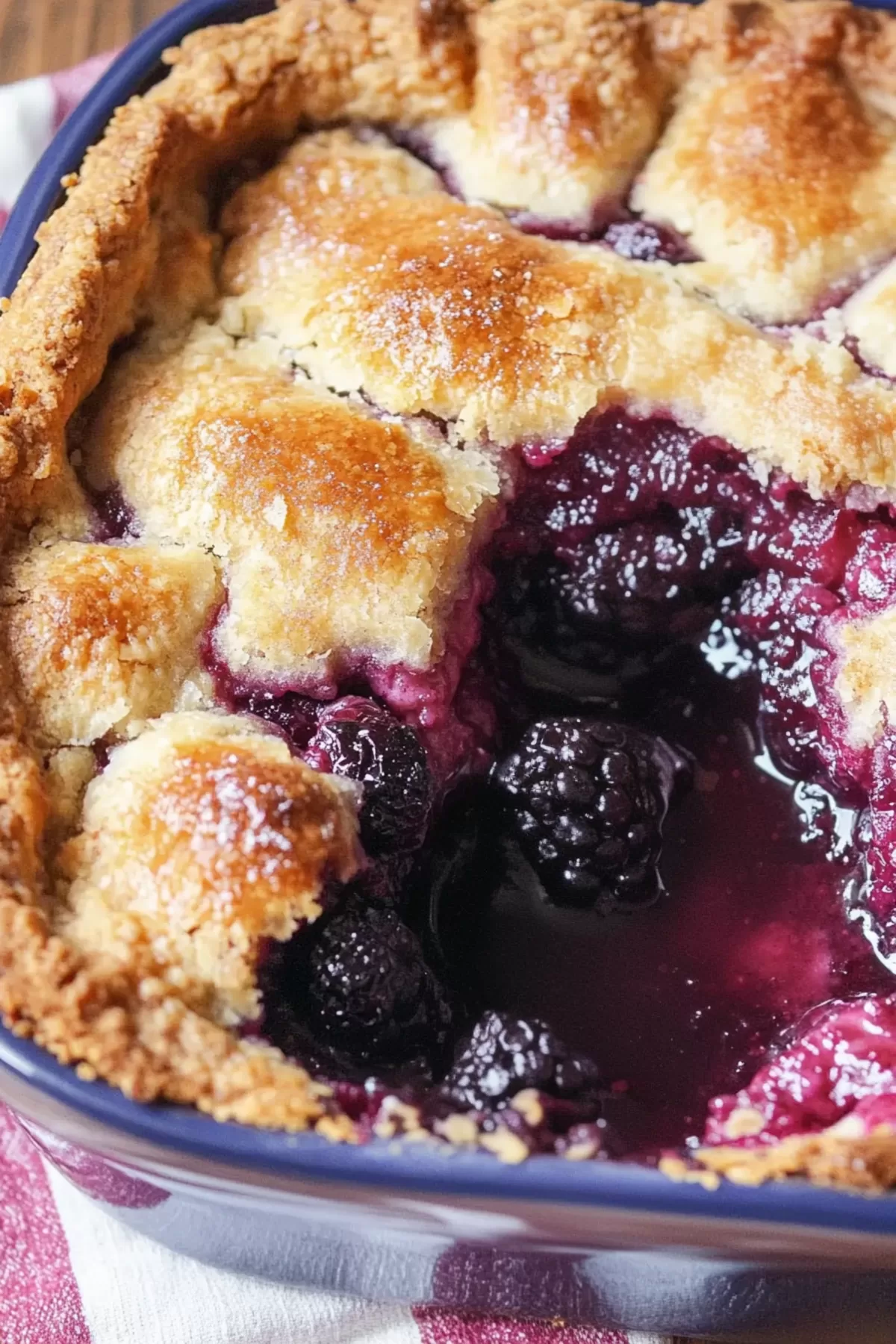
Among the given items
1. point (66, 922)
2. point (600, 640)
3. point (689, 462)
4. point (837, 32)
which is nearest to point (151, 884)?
point (66, 922)

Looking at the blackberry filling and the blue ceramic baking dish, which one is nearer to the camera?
the blue ceramic baking dish

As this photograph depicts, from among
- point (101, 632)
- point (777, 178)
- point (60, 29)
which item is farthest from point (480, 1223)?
point (60, 29)

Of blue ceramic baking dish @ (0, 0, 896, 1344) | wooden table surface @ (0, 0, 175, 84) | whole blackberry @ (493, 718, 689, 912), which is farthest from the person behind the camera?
wooden table surface @ (0, 0, 175, 84)

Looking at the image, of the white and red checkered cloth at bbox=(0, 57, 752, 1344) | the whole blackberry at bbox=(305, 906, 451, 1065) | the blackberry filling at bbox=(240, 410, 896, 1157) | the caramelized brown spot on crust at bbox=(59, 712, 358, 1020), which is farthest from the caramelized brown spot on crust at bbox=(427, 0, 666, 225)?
the white and red checkered cloth at bbox=(0, 57, 752, 1344)

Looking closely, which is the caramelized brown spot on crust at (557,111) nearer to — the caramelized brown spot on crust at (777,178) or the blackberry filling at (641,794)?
the caramelized brown spot on crust at (777,178)

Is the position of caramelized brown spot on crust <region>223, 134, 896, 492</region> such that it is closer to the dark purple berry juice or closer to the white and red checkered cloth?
the dark purple berry juice

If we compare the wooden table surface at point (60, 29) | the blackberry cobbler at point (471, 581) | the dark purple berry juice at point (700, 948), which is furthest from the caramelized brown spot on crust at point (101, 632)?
the wooden table surface at point (60, 29)

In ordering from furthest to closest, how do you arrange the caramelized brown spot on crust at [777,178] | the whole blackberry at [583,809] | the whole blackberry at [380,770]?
the caramelized brown spot on crust at [777,178] < the whole blackberry at [583,809] < the whole blackberry at [380,770]
